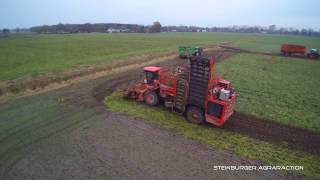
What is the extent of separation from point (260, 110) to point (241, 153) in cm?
563

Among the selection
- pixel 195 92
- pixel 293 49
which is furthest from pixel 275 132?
pixel 293 49

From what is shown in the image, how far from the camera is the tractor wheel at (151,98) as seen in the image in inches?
537

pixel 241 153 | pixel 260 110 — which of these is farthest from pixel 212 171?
pixel 260 110

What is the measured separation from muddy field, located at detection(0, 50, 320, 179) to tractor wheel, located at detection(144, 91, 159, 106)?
2.30 meters

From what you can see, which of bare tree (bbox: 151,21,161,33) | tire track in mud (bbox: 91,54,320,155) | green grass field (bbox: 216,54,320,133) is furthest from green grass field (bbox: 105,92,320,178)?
bare tree (bbox: 151,21,161,33)

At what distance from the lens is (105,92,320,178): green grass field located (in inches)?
345

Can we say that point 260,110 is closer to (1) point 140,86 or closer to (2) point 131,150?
(1) point 140,86

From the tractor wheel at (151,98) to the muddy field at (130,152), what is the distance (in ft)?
7.54

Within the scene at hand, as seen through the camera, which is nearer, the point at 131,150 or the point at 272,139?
the point at 131,150

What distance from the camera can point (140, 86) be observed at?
47.6 ft

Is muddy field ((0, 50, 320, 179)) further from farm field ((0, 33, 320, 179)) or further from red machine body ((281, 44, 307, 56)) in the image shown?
red machine body ((281, 44, 307, 56))

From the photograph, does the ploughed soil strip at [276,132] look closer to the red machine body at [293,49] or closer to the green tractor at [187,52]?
the green tractor at [187,52]

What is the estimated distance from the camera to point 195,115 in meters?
11.7

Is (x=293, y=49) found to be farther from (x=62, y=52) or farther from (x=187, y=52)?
(x=62, y=52)
